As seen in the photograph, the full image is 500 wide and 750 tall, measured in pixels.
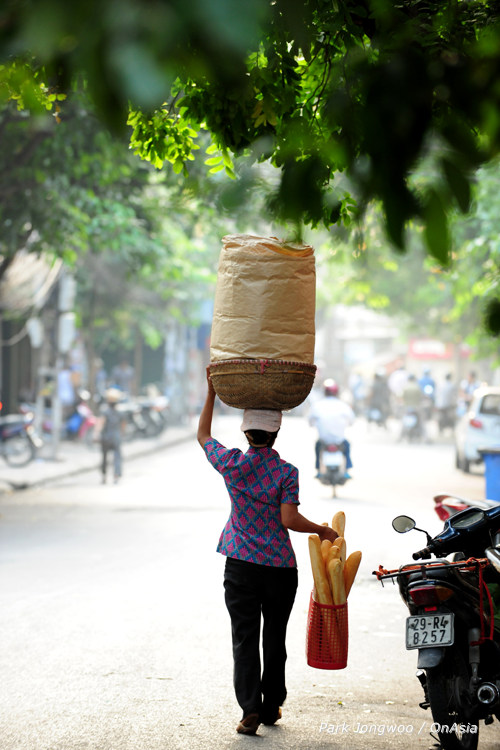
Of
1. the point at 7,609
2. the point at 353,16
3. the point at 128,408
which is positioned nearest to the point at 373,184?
the point at 353,16

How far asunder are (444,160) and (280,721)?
3.65 m

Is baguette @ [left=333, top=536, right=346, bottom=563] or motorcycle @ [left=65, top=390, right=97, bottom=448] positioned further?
motorcycle @ [left=65, top=390, right=97, bottom=448]

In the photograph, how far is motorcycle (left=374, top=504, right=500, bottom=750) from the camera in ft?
13.7

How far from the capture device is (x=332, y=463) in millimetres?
14594

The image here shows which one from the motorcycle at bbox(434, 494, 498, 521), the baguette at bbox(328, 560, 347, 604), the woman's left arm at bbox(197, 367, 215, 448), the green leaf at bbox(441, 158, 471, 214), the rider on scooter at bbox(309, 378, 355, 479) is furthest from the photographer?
the rider on scooter at bbox(309, 378, 355, 479)

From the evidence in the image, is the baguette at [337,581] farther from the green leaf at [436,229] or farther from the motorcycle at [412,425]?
the motorcycle at [412,425]

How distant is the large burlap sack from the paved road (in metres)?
1.75

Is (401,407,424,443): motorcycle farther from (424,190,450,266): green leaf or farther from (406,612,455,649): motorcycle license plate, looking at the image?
(424,190,450,266): green leaf

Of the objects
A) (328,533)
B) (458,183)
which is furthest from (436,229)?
(328,533)

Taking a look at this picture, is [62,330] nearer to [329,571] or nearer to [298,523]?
[298,523]

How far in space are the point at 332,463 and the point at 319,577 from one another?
10.2 metres

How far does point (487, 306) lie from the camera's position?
9.71 feet

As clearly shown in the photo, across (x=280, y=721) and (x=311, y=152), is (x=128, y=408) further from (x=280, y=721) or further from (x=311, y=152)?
(x=311, y=152)

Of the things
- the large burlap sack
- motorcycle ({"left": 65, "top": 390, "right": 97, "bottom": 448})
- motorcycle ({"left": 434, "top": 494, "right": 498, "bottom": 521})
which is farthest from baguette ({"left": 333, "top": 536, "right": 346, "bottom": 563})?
motorcycle ({"left": 65, "top": 390, "right": 97, "bottom": 448})
